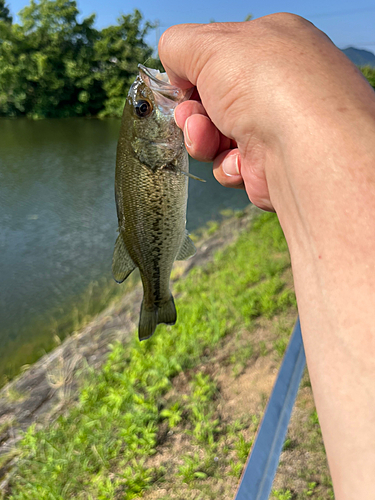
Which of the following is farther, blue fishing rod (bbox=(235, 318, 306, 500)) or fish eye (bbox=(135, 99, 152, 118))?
fish eye (bbox=(135, 99, 152, 118))

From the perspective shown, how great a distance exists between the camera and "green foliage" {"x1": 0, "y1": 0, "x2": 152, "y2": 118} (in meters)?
25.8

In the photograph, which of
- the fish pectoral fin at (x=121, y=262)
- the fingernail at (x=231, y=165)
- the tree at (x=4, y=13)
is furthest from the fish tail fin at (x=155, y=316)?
the tree at (x=4, y=13)

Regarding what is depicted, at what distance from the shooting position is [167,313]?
6.47ft

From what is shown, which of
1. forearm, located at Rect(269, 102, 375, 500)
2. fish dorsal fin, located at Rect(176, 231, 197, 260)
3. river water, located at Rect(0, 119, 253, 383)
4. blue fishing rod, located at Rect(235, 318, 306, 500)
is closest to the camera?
forearm, located at Rect(269, 102, 375, 500)

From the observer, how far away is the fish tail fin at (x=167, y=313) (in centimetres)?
196

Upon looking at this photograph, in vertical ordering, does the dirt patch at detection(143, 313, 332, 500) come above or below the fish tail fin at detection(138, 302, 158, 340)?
below

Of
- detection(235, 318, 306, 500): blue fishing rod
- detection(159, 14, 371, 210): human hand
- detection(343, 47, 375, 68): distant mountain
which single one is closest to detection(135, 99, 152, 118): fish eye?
detection(159, 14, 371, 210): human hand

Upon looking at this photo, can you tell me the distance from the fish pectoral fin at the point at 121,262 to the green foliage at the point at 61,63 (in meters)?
25.0

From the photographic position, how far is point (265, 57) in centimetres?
108

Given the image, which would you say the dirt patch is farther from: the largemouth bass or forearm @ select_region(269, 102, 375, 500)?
forearm @ select_region(269, 102, 375, 500)

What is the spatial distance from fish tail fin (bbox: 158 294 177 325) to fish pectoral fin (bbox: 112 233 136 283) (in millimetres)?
306

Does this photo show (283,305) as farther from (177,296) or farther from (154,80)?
(154,80)

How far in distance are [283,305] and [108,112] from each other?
2533cm

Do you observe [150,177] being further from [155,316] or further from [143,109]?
[155,316]
